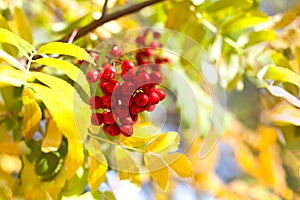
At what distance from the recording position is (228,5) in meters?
1.10

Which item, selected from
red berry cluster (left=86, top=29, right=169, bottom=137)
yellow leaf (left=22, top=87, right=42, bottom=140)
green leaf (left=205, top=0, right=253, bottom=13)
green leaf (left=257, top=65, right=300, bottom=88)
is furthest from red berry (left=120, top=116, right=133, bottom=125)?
green leaf (left=205, top=0, right=253, bottom=13)

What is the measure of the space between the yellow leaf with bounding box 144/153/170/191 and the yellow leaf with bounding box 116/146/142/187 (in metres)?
0.02

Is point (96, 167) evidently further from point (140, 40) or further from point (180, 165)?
point (140, 40)

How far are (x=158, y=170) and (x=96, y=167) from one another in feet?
0.30

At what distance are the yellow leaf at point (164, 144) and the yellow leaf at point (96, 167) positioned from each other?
7 centimetres

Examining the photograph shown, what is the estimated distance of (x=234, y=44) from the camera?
1211 mm

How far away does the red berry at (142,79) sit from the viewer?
0.82 metres

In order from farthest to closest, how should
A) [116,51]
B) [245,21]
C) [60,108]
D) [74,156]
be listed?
[245,21]
[116,51]
[74,156]
[60,108]

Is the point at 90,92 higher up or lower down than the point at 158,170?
higher up

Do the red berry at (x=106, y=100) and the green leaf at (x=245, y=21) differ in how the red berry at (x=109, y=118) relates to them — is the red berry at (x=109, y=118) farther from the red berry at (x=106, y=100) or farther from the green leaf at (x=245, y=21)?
the green leaf at (x=245, y=21)

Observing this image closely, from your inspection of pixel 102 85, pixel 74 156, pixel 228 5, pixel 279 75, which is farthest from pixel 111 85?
pixel 228 5

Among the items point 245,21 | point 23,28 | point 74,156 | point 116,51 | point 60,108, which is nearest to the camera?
point 60,108

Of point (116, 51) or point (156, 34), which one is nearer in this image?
point (116, 51)

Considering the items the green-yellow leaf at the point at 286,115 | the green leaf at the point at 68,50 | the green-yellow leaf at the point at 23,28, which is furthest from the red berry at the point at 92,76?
the green-yellow leaf at the point at 286,115
